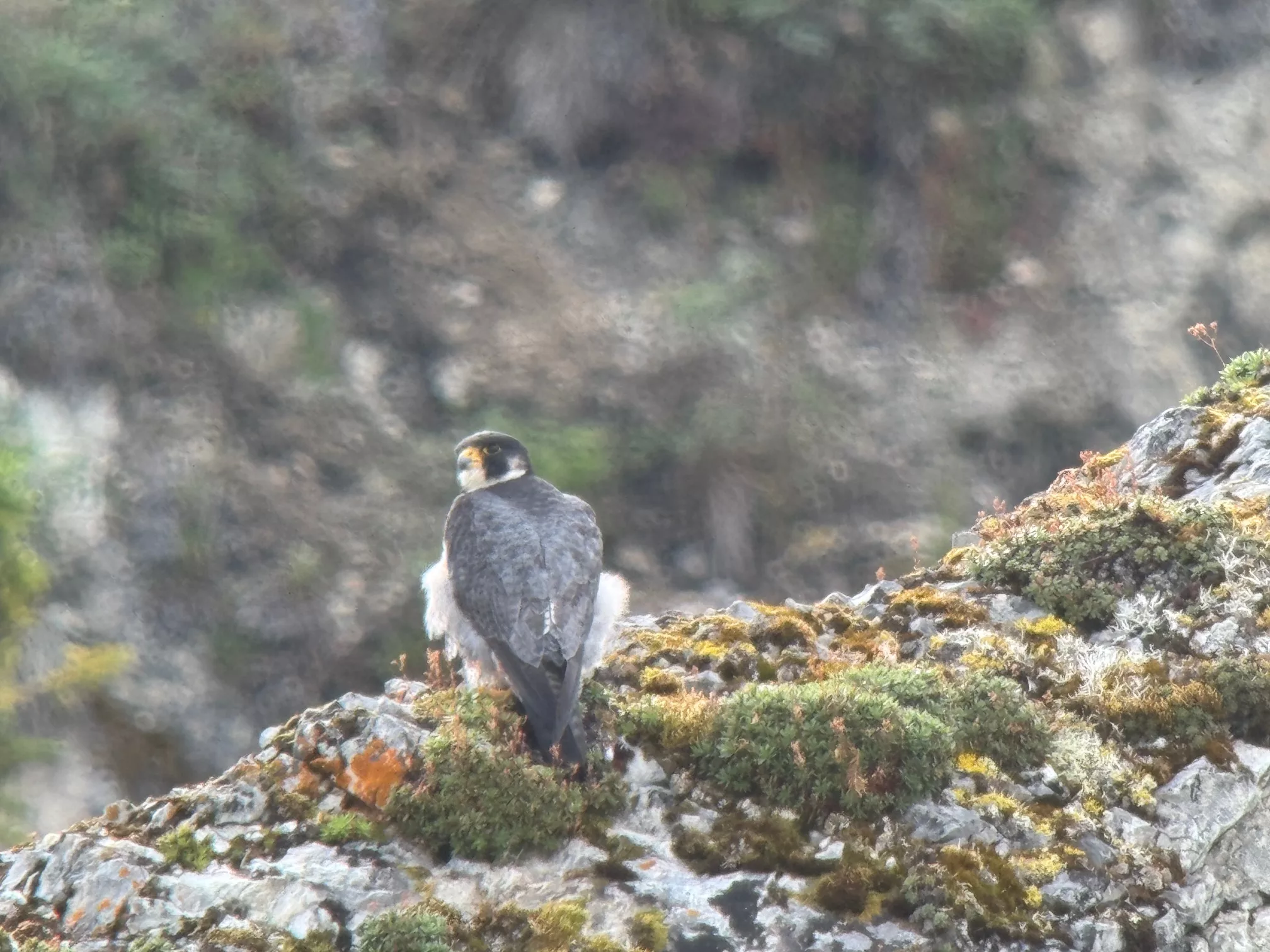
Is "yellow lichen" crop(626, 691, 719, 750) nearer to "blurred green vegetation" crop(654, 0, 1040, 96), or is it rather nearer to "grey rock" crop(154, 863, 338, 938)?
"grey rock" crop(154, 863, 338, 938)

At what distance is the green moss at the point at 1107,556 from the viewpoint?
25.2 ft

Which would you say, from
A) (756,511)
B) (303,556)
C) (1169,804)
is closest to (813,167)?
(756,511)

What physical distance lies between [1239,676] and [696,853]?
2799 mm

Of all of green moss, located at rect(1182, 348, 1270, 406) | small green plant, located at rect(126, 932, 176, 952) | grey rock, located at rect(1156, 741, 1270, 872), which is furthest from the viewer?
green moss, located at rect(1182, 348, 1270, 406)

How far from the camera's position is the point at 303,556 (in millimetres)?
19188

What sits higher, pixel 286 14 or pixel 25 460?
pixel 286 14

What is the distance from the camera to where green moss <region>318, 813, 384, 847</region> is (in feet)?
19.9

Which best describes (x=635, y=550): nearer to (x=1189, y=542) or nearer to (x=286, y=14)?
(x=286, y=14)

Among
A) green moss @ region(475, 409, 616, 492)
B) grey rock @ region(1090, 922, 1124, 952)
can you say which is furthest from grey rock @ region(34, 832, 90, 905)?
green moss @ region(475, 409, 616, 492)

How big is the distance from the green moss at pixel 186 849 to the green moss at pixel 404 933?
82 cm

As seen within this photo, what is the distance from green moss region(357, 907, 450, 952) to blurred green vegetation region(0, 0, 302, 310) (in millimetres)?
16291

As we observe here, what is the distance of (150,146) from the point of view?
66.9 feet

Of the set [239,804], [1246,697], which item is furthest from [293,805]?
[1246,697]

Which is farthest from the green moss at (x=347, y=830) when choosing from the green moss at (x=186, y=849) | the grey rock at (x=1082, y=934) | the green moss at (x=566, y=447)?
the green moss at (x=566, y=447)
